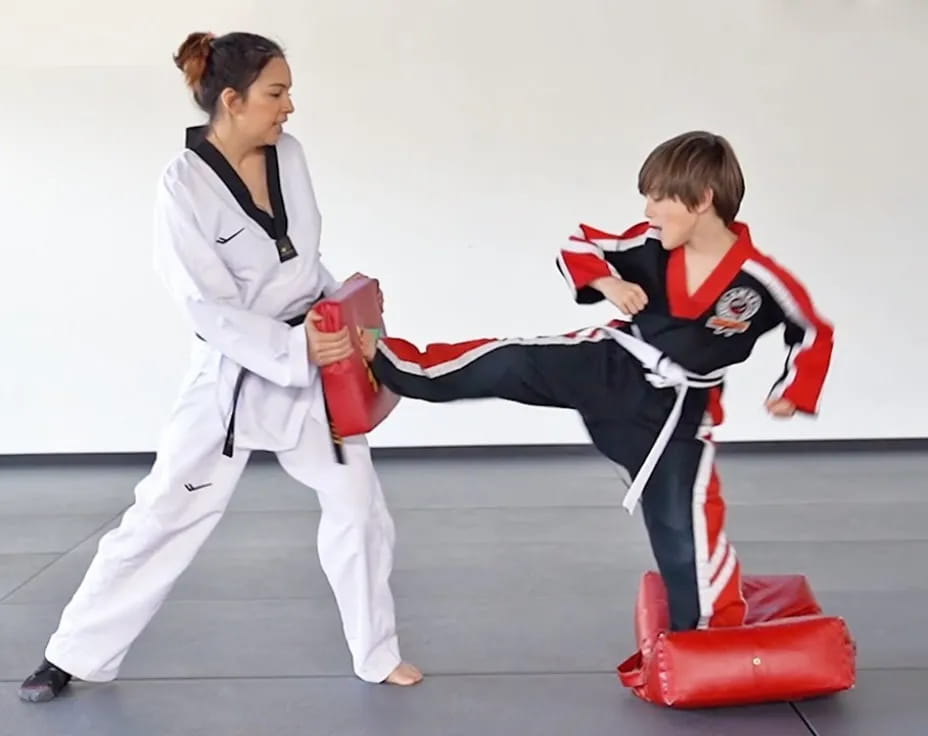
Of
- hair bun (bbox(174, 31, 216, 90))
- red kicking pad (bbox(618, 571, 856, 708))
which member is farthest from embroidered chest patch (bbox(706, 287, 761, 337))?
hair bun (bbox(174, 31, 216, 90))

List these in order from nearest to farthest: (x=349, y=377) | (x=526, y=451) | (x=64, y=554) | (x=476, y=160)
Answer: (x=349, y=377) < (x=64, y=554) < (x=476, y=160) < (x=526, y=451)

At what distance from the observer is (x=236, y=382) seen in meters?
2.31

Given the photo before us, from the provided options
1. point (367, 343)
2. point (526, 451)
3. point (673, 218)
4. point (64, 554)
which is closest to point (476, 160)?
point (526, 451)

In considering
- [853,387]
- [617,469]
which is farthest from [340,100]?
[853,387]

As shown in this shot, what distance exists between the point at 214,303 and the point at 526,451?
2.91 metres

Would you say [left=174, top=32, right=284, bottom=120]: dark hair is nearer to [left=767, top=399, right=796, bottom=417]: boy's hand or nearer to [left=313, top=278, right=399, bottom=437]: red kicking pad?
[left=313, top=278, right=399, bottom=437]: red kicking pad

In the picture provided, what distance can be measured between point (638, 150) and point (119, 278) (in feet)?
7.46

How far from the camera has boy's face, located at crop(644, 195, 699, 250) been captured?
2.20 meters

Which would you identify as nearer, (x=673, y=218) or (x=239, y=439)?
(x=673, y=218)

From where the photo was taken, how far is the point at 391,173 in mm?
4727

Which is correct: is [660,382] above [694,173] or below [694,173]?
below

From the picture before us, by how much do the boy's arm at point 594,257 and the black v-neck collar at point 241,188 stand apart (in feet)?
1.92

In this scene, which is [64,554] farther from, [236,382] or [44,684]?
[236,382]

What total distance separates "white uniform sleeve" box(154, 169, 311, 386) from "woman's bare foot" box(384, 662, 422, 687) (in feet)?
2.32
